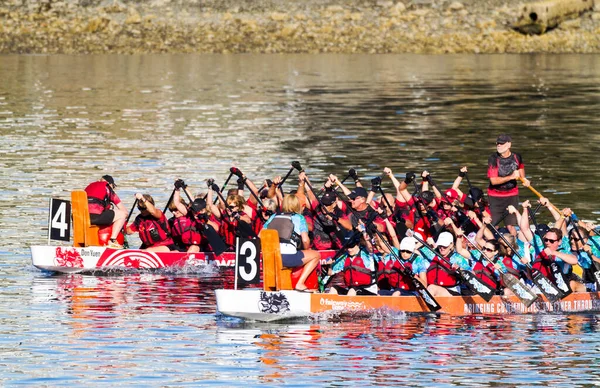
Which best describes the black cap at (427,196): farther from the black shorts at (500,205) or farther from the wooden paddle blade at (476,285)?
the wooden paddle blade at (476,285)

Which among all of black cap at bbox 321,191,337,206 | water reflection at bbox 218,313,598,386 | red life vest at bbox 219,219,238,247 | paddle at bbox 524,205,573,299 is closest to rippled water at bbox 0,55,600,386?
water reflection at bbox 218,313,598,386

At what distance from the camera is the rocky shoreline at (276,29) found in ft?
347

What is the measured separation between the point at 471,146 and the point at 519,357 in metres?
32.6

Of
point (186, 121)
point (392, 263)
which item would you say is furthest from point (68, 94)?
point (392, 263)

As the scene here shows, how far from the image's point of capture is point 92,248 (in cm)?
2975

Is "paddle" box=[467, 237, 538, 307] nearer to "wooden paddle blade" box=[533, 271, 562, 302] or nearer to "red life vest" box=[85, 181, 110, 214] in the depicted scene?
"wooden paddle blade" box=[533, 271, 562, 302]

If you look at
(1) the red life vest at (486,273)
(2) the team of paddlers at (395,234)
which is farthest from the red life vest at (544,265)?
(1) the red life vest at (486,273)

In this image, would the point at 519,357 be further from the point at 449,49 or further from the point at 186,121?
the point at 449,49

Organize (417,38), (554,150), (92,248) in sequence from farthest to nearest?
1. (417,38)
2. (554,150)
3. (92,248)

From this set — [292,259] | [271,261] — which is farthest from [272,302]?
[292,259]

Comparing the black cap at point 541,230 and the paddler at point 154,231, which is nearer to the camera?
the black cap at point 541,230

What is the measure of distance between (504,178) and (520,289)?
12.5 ft

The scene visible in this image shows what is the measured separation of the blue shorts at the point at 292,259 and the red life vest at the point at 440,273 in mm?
2426

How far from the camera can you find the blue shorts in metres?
24.8
